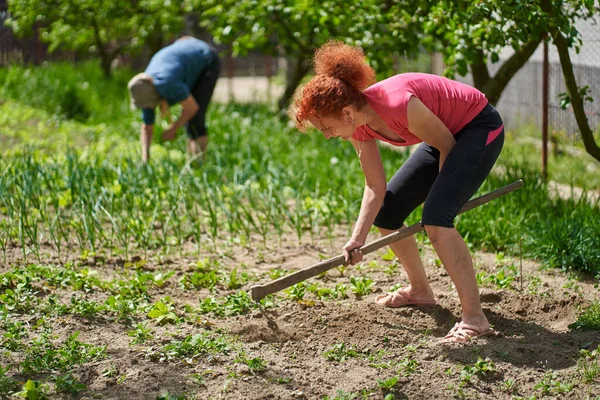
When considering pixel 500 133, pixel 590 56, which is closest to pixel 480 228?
pixel 500 133

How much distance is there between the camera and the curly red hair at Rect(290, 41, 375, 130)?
319 centimetres

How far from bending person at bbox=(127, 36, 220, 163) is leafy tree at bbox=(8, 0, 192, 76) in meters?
2.64

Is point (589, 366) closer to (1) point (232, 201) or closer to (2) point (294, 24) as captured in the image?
(1) point (232, 201)

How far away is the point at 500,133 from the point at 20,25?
9166mm

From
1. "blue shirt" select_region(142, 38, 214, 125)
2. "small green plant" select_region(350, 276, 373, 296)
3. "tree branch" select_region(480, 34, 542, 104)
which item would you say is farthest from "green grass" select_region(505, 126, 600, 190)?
"blue shirt" select_region(142, 38, 214, 125)

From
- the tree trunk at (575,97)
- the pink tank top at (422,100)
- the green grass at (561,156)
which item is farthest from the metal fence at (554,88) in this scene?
the pink tank top at (422,100)

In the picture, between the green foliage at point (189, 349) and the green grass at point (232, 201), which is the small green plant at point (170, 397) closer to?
the green foliage at point (189, 349)

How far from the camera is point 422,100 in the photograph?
325cm

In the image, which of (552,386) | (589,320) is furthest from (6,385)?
(589,320)

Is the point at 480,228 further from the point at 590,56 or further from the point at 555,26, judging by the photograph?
the point at 590,56

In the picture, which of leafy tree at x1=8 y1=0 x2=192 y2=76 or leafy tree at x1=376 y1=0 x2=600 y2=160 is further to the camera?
leafy tree at x1=8 y1=0 x2=192 y2=76

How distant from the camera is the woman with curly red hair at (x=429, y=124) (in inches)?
126

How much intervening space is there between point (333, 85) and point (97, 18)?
970 cm

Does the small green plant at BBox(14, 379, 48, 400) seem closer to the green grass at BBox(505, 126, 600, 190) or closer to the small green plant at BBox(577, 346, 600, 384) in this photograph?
the small green plant at BBox(577, 346, 600, 384)
